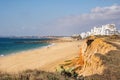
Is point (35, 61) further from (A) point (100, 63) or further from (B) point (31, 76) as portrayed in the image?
(B) point (31, 76)

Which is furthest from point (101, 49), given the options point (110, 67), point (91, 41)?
point (110, 67)

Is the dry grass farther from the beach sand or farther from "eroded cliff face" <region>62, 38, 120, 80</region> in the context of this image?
the beach sand

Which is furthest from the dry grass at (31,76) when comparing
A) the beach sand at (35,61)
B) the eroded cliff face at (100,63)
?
the beach sand at (35,61)

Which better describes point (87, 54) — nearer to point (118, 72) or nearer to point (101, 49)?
point (101, 49)

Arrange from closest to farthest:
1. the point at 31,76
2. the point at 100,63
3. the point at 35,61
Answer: the point at 31,76
the point at 100,63
the point at 35,61

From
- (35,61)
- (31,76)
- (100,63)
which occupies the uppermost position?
(31,76)

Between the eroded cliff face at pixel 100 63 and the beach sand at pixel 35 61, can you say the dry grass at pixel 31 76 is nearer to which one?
the eroded cliff face at pixel 100 63

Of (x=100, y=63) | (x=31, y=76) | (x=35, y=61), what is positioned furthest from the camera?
(x=35, y=61)

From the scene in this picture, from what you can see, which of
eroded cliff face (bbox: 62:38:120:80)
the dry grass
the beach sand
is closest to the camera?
the dry grass

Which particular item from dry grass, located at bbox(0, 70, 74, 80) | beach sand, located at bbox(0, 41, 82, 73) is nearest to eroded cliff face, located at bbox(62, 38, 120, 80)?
dry grass, located at bbox(0, 70, 74, 80)

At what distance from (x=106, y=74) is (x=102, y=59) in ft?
10.7

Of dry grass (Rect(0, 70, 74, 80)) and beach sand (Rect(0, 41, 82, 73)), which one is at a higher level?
dry grass (Rect(0, 70, 74, 80))

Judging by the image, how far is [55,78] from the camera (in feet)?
31.5

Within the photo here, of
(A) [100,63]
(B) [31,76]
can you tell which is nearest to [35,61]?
(A) [100,63]
